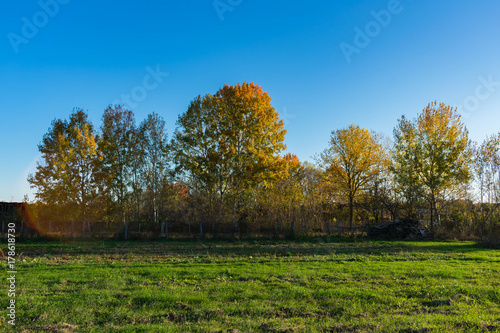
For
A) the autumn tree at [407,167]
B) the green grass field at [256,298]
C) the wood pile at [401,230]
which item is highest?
the autumn tree at [407,167]

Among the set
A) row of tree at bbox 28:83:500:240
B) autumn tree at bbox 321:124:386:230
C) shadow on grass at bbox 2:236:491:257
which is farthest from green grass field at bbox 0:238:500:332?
autumn tree at bbox 321:124:386:230

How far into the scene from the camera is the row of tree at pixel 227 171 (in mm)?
27422

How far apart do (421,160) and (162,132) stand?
86.1 feet

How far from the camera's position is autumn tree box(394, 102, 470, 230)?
2908cm

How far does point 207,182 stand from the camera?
27828 millimetres

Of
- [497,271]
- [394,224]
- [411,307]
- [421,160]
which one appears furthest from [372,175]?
[411,307]

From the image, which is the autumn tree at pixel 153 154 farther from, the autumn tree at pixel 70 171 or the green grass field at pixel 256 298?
the green grass field at pixel 256 298

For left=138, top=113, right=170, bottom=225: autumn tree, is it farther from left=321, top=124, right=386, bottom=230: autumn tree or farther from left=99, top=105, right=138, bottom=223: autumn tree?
left=321, top=124, right=386, bottom=230: autumn tree

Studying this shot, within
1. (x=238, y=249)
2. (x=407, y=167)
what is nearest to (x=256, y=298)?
(x=238, y=249)

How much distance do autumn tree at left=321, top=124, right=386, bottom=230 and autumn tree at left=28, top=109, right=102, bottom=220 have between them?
26.5 meters

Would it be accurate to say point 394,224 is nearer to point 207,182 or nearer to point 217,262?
point 207,182

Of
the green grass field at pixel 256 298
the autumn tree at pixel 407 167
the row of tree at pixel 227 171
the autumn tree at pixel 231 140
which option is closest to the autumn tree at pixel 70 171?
the row of tree at pixel 227 171

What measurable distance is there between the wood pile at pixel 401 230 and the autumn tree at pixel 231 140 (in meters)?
10.7

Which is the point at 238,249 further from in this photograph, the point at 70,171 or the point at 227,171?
the point at 70,171
